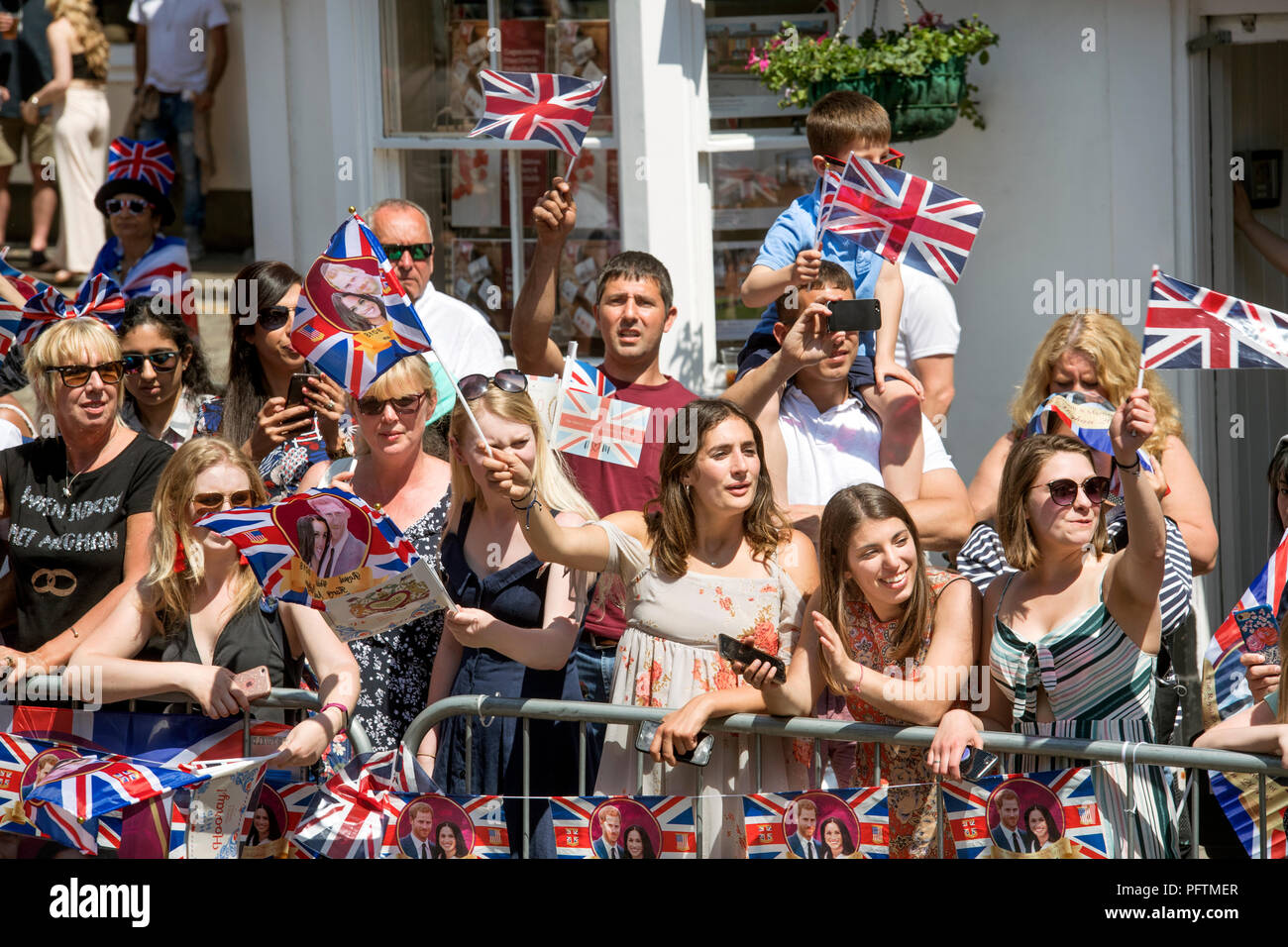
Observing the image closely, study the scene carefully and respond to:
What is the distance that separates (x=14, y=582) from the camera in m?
5.08

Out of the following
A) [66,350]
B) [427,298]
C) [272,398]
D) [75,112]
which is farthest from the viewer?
[75,112]

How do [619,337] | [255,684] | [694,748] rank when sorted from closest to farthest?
[694,748]
[255,684]
[619,337]

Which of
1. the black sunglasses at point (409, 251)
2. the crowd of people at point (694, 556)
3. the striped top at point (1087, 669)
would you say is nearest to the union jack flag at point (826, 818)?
the crowd of people at point (694, 556)

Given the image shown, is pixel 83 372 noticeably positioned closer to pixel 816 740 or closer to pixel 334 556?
pixel 334 556

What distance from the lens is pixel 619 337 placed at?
5.27 metres

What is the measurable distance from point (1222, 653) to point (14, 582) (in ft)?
11.8

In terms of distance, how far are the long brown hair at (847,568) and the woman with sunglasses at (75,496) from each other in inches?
80.2

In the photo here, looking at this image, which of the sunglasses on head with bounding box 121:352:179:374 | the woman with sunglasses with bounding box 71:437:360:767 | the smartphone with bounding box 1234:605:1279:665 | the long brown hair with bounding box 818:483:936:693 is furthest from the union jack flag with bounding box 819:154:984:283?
the sunglasses on head with bounding box 121:352:179:374

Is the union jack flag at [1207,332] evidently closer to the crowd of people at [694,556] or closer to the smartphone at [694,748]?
the crowd of people at [694,556]

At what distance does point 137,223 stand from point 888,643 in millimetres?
4315

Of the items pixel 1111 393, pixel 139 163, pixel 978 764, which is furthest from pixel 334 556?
pixel 139 163
